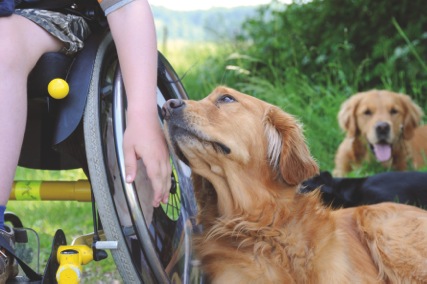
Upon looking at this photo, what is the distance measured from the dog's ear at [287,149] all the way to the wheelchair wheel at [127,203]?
360 millimetres

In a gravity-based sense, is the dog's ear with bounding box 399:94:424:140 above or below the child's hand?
below

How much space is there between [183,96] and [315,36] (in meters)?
4.42

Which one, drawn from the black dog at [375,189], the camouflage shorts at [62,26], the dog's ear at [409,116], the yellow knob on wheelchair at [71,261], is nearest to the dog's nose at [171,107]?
the camouflage shorts at [62,26]

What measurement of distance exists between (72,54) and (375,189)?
2.00 metres

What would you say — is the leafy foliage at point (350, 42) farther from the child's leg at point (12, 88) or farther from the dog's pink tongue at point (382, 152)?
the child's leg at point (12, 88)

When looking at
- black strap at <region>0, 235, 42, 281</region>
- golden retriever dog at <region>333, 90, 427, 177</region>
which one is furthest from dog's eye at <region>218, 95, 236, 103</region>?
golden retriever dog at <region>333, 90, 427, 177</region>

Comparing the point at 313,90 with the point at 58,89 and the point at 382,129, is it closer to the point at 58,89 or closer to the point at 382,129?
the point at 382,129

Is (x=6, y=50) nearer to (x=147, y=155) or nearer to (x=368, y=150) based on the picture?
(x=147, y=155)

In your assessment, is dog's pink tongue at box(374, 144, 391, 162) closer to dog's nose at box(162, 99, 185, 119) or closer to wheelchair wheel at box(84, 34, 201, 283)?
wheelchair wheel at box(84, 34, 201, 283)

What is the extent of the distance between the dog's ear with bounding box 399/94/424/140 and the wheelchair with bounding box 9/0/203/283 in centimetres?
328

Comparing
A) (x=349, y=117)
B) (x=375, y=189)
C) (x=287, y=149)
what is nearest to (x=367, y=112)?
(x=349, y=117)

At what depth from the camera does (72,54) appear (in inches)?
90.4

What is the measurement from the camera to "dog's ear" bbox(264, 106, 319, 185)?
243cm

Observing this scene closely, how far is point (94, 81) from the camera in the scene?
7.14 ft
